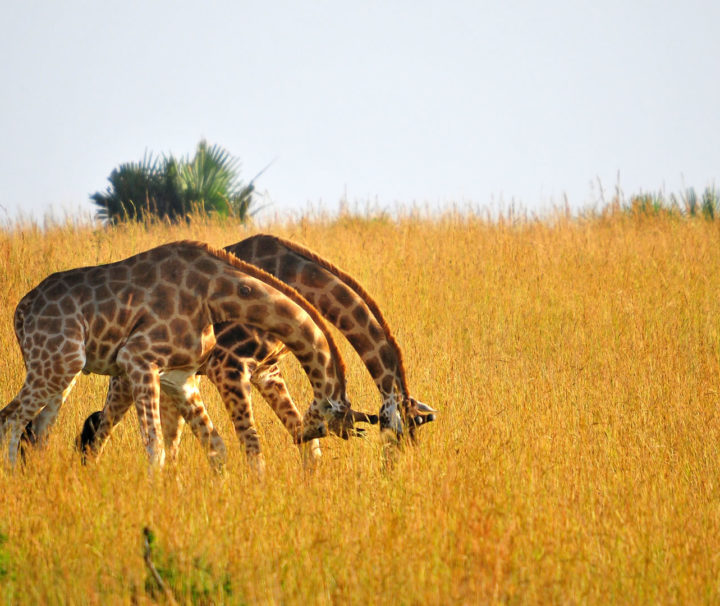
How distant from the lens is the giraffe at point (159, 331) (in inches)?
233

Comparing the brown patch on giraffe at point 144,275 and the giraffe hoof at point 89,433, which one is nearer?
the brown patch on giraffe at point 144,275

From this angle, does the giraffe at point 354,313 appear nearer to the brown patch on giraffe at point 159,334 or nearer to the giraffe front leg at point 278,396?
the giraffe front leg at point 278,396

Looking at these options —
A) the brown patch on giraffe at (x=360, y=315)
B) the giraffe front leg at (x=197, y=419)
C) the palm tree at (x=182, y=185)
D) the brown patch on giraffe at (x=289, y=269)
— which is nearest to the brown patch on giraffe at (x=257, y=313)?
the giraffe front leg at (x=197, y=419)

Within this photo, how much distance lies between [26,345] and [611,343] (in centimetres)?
654

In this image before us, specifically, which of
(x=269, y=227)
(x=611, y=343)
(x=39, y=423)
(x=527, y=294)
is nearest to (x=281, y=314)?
(x=39, y=423)

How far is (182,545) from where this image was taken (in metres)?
4.48

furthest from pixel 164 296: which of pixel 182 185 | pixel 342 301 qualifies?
pixel 182 185

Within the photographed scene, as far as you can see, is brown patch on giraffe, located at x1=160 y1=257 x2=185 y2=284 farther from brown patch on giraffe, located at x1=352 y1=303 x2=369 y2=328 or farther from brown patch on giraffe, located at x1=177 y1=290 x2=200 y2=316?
brown patch on giraffe, located at x1=352 y1=303 x2=369 y2=328

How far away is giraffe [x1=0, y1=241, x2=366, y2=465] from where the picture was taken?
593cm

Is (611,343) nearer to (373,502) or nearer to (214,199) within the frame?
(373,502)

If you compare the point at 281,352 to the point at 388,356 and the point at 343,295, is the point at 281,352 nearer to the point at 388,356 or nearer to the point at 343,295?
the point at 343,295

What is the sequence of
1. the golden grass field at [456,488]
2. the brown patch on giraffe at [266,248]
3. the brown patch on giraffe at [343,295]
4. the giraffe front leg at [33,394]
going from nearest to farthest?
the golden grass field at [456,488] → the giraffe front leg at [33,394] → the brown patch on giraffe at [343,295] → the brown patch on giraffe at [266,248]

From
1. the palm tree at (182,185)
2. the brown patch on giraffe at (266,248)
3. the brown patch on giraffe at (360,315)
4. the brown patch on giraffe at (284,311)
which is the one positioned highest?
the palm tree at (182,185)

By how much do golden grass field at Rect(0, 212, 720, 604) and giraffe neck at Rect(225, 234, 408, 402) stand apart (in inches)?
20.7
